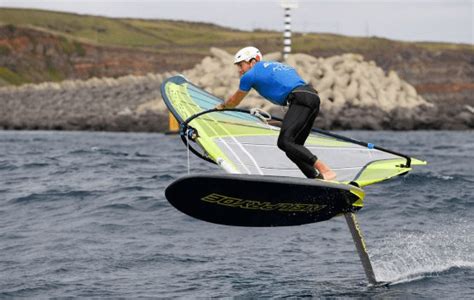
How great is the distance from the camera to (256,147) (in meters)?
11.2

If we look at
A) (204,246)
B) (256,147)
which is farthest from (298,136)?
(204,246)

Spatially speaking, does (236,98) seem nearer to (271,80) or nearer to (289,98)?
(271,80)

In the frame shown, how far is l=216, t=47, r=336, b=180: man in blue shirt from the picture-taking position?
382 inches

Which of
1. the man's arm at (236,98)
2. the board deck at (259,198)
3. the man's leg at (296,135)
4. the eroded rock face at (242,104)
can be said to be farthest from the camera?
the eroded rock face at (242,104)

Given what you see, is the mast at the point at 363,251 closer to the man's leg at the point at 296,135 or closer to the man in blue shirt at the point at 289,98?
the man in blue shirt at the point at 289,98

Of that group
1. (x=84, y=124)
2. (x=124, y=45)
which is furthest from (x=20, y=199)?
(x=124, y=45)

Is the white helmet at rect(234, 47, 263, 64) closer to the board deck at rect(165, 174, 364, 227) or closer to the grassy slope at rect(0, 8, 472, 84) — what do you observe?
the board deck at rect(165, 174, 364, 227)

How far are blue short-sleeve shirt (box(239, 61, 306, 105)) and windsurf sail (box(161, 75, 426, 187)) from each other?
0.65 meters

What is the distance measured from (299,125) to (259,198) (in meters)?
0.97

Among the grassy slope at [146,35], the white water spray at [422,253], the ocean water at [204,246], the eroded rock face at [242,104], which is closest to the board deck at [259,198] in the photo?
the ocean water at [204,246]

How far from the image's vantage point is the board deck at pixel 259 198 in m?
9.21

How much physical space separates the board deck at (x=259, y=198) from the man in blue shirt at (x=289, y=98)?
37cm

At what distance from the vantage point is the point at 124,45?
122m

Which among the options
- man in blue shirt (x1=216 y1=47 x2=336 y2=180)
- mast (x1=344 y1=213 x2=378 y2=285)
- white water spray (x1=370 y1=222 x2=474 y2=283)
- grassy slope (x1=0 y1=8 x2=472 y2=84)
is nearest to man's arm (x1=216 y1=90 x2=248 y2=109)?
man in blue shirt (x1=216 y1=47 x2=336 y2=180)
